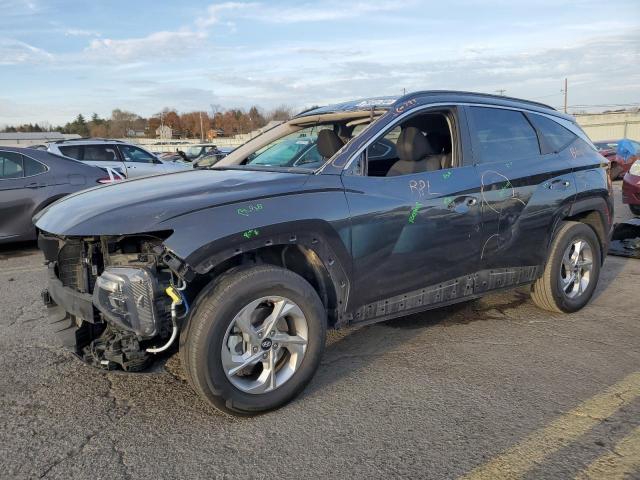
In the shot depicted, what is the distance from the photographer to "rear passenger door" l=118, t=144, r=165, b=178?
12716 millimetres

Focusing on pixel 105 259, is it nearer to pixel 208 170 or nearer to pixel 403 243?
pixel 208 170

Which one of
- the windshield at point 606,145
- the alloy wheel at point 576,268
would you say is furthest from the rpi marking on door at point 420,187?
the windshield at point 606,145

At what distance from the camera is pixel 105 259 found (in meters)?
3.21

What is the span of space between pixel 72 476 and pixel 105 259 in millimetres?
1195

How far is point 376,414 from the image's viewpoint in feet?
10.4

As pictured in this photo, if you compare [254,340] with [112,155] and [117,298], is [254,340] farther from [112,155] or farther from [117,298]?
[112,155]

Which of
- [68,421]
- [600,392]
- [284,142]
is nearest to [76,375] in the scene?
[68,421]

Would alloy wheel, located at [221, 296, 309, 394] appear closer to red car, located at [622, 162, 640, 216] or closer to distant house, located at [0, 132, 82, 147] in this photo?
red car, located at [622, 162, 640, 216]

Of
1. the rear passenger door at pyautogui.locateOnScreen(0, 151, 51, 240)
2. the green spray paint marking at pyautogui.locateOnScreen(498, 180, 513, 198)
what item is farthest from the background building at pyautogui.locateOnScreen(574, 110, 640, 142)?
the rear passenger door at pyautogui.locateOnScreen(0, 151, 51, 240)

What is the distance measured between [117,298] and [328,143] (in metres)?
1.91

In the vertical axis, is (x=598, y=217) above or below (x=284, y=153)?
below

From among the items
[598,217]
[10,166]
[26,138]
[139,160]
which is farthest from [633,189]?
[26,138]

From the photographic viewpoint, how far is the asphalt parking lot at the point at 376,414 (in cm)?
268

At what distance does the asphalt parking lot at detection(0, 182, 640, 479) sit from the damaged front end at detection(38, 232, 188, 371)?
0.39m
